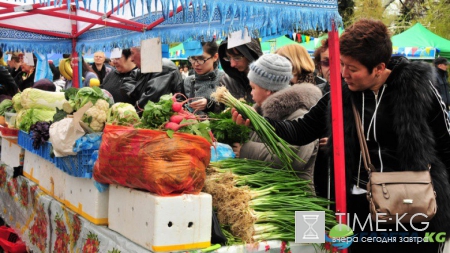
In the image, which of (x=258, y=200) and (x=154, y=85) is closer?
(x=258, y=200)

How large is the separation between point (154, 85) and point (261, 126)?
2.43 m

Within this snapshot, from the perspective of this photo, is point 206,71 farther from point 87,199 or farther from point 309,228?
point 309,228

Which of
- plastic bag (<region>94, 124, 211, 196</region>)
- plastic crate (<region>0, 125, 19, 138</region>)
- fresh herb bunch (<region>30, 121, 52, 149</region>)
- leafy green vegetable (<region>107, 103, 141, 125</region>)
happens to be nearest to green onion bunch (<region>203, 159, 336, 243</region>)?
plastic bag (<region>94, 124, 211, 196</region>)

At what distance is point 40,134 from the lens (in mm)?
4043

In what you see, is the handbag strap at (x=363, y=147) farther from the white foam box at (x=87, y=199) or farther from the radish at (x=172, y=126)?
the white foam box at (x=87, y=199)

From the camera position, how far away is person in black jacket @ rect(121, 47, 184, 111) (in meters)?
→ 5.16

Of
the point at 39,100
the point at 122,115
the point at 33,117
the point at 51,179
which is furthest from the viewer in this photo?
the point at 39,100

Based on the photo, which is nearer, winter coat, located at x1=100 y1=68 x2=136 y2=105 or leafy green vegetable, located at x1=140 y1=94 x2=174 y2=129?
leafy green vegetable, located at x1=140 y1=94 x2=174 y2=129

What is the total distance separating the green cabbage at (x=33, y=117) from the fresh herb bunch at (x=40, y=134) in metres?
0.26

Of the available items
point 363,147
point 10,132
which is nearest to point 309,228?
point 363,147

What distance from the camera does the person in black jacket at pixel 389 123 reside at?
8.66 feet

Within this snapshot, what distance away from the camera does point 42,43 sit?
6.62 m

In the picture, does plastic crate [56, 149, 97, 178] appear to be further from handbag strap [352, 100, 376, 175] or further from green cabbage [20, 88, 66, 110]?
handbag strap [352, 100, 376, 175]

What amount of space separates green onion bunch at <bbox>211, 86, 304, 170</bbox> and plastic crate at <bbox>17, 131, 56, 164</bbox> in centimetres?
149
